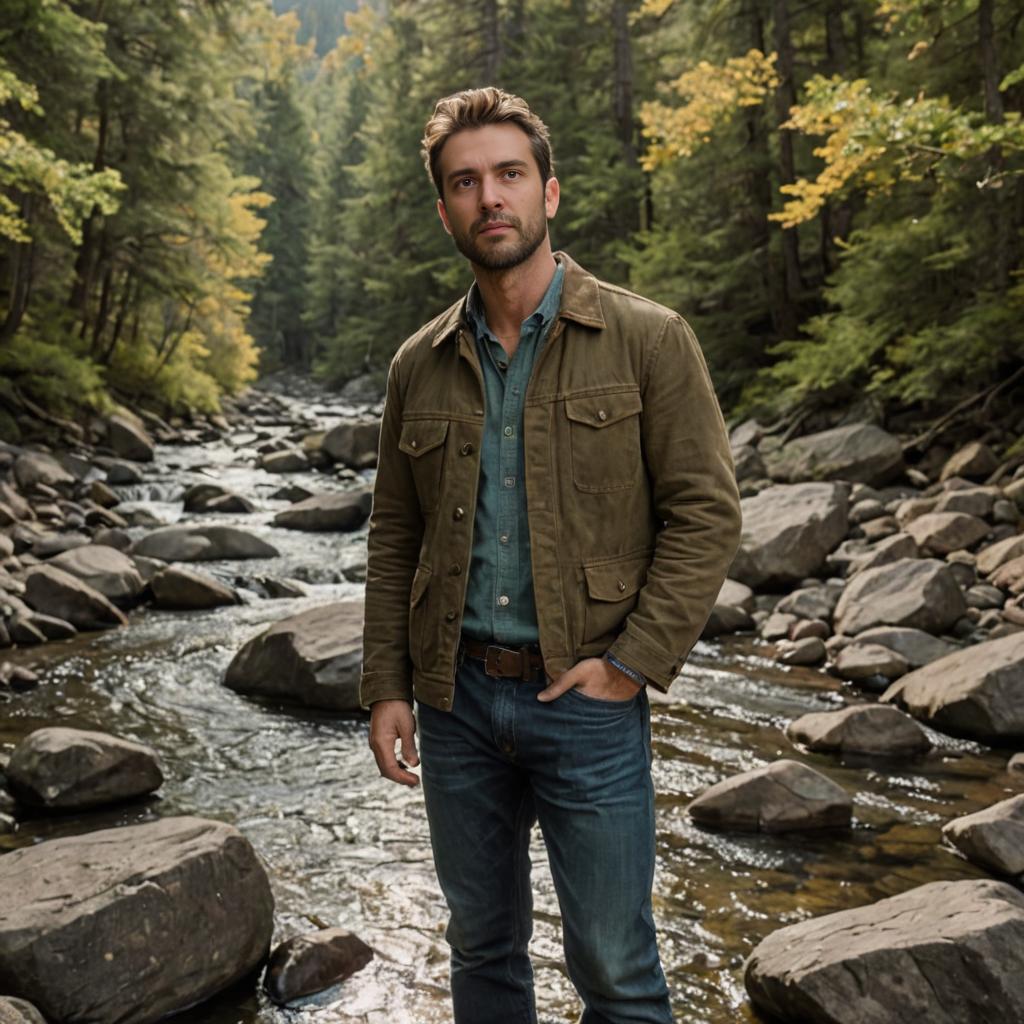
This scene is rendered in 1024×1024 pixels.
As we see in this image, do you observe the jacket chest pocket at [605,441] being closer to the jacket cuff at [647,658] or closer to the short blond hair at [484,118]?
the jacket cuff at [647,658]

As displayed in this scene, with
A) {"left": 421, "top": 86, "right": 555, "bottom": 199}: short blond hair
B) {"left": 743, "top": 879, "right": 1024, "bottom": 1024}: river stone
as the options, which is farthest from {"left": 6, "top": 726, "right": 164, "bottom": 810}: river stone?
{"left": 421, "top": 86, "right": 555, "bottom": 199}: short blond hair

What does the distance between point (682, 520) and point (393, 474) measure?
843 mm

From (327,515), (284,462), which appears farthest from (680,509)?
(284,462)

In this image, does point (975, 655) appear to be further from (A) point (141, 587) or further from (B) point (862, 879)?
(A) point (141, 587)

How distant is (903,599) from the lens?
8539 millimetres

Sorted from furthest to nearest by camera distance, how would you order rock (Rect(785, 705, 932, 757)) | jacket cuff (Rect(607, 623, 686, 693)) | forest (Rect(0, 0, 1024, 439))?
forest (Rect(0, 0, 1024, 439)) → rock (Rect(785, 705, 932, 757)) → jacket cuff (Rect(607, 623, 686, 693))

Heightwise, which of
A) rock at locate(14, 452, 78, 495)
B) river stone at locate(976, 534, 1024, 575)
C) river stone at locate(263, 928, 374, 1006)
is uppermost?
river stone at locate(976, 534, 1024, 575)

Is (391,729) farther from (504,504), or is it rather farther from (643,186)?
(643,186)

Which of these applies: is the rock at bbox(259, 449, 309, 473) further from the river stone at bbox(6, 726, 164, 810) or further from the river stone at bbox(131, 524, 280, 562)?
the river stone at bbox(6, 726, 164, 810)

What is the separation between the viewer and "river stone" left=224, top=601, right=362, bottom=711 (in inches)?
296

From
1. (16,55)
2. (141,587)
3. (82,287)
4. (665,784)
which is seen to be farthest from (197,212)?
(665,784)

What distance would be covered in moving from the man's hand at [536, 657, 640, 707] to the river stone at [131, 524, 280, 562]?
1071 centimetres

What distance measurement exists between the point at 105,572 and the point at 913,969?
8.94 m

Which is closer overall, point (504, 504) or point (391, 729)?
point (504, 504)
